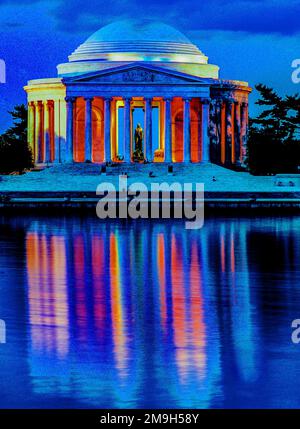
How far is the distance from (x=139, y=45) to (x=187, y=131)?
1283 centimetres

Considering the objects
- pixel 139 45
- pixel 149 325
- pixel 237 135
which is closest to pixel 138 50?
pixel 139 45

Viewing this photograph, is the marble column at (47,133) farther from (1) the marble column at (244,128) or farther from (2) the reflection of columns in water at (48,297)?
(2) the reflection of columns in water at (48,297)

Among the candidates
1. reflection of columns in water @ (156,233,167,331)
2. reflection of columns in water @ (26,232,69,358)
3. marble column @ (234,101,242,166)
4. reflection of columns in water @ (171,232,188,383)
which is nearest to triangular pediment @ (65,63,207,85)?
marble column @ (234,101,242,166)

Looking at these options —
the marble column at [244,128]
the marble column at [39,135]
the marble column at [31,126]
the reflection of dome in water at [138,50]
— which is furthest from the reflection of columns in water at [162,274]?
the marble column at [31,126]

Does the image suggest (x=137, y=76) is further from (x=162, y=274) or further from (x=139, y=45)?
(x=162, y=274)

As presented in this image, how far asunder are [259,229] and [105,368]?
38.2m

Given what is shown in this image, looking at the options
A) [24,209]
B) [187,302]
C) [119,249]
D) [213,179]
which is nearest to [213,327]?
[187,302]

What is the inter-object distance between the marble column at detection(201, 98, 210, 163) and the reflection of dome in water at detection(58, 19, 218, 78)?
5.04 m

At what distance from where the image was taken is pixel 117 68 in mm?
126938

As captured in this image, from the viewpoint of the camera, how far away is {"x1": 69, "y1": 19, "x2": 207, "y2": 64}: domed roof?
444ft

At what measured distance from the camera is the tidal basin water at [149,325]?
819 inches

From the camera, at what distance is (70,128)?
13088 centimetres

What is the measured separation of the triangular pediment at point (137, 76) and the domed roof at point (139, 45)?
7.35m
